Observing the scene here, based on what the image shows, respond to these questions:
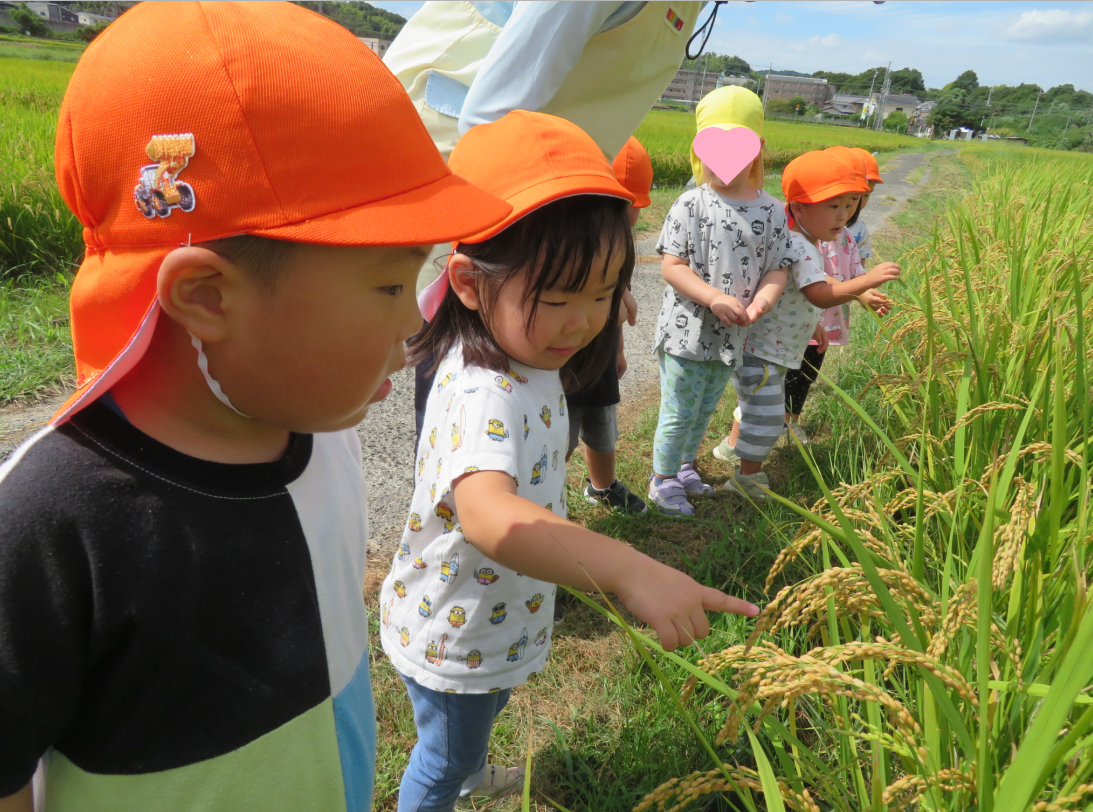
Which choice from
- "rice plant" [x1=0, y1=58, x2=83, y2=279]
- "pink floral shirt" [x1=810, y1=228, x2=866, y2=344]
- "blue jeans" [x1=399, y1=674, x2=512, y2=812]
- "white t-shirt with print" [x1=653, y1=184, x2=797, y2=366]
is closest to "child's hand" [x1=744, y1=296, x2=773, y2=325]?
"white t-shirt with print" [x1=653, y1=184, x2=797, y2=366]

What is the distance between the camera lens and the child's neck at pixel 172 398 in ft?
2.39

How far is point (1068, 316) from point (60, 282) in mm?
5192

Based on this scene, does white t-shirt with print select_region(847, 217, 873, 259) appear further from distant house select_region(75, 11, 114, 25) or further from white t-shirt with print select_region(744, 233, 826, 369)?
distant house select_region(75, 11, 114, 25)

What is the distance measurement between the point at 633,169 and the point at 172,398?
7.41ft

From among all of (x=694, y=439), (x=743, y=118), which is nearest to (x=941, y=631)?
(x=694, y=439)

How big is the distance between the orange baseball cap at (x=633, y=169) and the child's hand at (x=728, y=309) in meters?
0.46

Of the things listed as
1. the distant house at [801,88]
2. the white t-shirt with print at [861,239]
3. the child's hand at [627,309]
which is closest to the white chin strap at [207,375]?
the child's hand at [627,309]

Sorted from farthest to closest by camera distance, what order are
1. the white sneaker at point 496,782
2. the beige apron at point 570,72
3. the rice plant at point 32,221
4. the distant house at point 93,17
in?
the distant house at point 93,17 → the rice plant at point 32,221 → the beige apron at point 570,72 → the white sneaker at point 496,782

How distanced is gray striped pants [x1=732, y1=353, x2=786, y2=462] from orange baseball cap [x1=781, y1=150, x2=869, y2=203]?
0.78m

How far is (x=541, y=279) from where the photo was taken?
4.24ft

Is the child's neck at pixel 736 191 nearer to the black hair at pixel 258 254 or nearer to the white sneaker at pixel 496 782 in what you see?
the white sneaker at pixel 496 782

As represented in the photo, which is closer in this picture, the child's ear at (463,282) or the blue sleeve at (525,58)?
the child's ear at (463,282)

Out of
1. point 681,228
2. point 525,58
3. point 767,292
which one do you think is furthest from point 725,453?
point 525,58

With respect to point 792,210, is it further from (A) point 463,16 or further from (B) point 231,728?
(B) point 231,728
